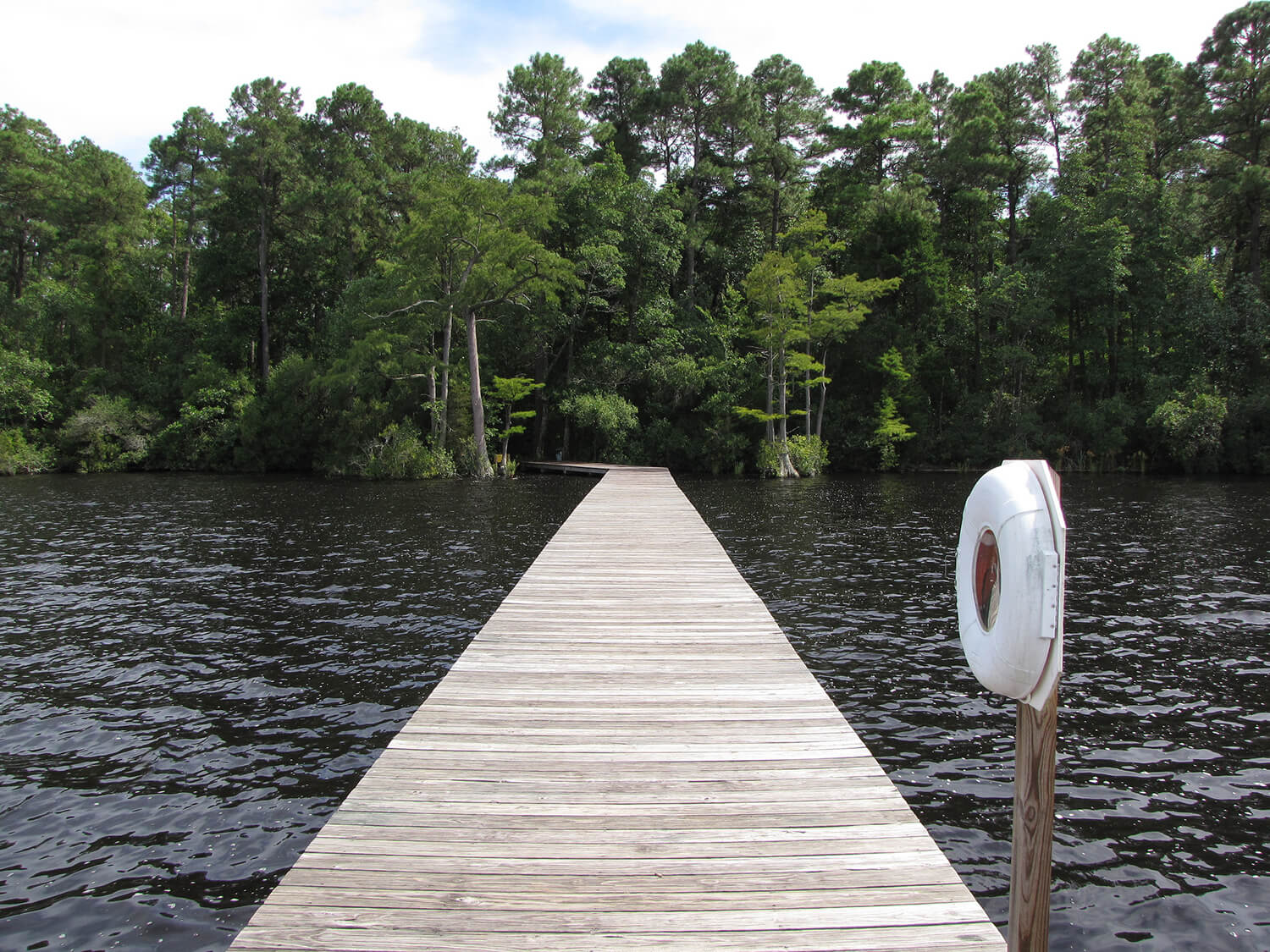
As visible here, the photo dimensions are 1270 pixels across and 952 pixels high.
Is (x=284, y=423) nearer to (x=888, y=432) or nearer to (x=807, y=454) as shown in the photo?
(x=807, y=454)

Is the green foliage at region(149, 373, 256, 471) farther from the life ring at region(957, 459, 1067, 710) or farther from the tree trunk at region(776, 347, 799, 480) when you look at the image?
the life ring at region(957, 459, 1067, 710)

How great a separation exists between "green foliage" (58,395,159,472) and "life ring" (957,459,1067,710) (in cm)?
3417

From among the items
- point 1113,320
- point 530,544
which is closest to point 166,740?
point 530,544

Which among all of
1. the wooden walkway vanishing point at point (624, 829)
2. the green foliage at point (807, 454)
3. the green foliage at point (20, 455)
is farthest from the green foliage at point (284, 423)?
the wooden walkway vanishing point at point (624, 829)

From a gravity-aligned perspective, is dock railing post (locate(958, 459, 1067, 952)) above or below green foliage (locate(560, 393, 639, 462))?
below

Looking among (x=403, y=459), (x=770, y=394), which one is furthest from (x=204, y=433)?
(x=770, y=394)

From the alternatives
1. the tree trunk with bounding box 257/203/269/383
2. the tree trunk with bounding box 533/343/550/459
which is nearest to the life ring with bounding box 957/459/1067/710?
the tree trunk with bounding box 533/343/550/459

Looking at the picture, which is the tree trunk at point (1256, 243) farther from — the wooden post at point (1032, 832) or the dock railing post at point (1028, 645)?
the wooden post at point (1032, 832)

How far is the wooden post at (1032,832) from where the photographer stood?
211 centimetres

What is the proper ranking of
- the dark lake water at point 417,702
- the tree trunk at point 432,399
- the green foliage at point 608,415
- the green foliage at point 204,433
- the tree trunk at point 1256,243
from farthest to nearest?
the green foliage at point 204,433
the green foliage at point 608,415
the tree trunk at point 1256,243
the tree trunk at point 432,399
the dark lake water at point 417,702

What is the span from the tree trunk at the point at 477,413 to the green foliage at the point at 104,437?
551 inches

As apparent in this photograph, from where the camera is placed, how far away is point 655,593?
23.1ft

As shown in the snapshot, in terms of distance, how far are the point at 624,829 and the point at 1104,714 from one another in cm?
422

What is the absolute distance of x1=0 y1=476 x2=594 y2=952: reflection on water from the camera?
3.38 meters
